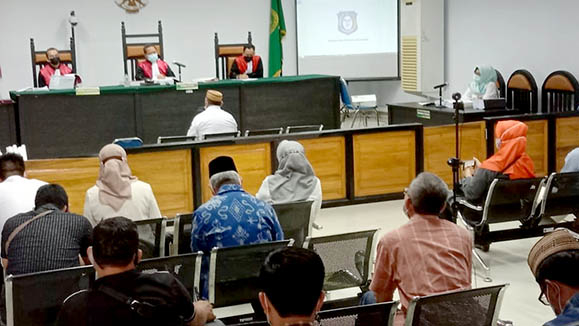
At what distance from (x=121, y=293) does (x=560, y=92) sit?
31.3ft

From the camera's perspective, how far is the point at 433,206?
141 inches

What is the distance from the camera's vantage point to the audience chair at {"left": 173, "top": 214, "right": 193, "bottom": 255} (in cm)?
470

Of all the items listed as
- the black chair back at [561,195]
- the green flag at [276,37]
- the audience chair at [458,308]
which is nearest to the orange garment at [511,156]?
the black chair back at [561,195]

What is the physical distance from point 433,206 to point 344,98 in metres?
7.66

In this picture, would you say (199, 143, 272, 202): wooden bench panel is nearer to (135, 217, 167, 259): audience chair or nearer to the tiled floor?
the tiled floor

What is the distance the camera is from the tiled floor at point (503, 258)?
200 inches

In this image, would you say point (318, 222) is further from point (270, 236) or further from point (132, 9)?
point (132, 9)

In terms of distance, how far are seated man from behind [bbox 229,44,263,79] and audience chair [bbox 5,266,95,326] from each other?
818 centimetres

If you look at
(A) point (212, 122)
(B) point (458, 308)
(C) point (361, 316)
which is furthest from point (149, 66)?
(C) point (361, 316)

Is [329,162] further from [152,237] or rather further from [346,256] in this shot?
[346,256]

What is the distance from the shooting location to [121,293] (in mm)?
2701

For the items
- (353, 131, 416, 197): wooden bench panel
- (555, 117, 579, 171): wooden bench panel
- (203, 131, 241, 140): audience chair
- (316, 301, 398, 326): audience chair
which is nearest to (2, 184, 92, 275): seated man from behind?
(316, 301, 398, 326): audience chair

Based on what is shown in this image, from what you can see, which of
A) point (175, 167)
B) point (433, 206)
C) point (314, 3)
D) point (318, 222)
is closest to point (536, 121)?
point (318, 222)

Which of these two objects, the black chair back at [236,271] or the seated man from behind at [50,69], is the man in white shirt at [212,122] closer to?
the seated man from behind at [50,69]
